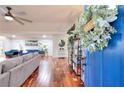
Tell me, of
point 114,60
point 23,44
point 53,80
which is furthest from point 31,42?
point 114,60

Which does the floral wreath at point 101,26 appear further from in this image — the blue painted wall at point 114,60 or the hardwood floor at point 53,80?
the hardwood floor at point 53,80

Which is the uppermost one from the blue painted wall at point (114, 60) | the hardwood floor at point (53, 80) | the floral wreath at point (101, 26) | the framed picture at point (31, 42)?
the framed picture at point (31, 42)

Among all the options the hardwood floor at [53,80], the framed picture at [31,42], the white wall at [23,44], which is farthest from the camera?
the framed picture at [31,42]

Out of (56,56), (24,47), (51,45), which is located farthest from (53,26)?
(24,47)

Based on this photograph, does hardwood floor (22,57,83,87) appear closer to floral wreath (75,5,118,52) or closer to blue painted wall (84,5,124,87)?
blue painted wall (84,5,124,87)

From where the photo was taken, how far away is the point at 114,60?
178 cm

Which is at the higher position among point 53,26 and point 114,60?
point 53,26

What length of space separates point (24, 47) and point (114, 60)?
1775 cm

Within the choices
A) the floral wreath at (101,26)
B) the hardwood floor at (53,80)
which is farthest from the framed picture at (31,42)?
the floral wreath at (101,26)

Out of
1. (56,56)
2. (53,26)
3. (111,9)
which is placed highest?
(53,26)

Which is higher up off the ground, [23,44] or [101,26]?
[23,44]

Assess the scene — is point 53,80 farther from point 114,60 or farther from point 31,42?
point 31,42

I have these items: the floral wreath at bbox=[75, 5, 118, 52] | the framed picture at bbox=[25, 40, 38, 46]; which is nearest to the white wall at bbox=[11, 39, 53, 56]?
the framed picture at bbox=[25, 40, 38, 46]
